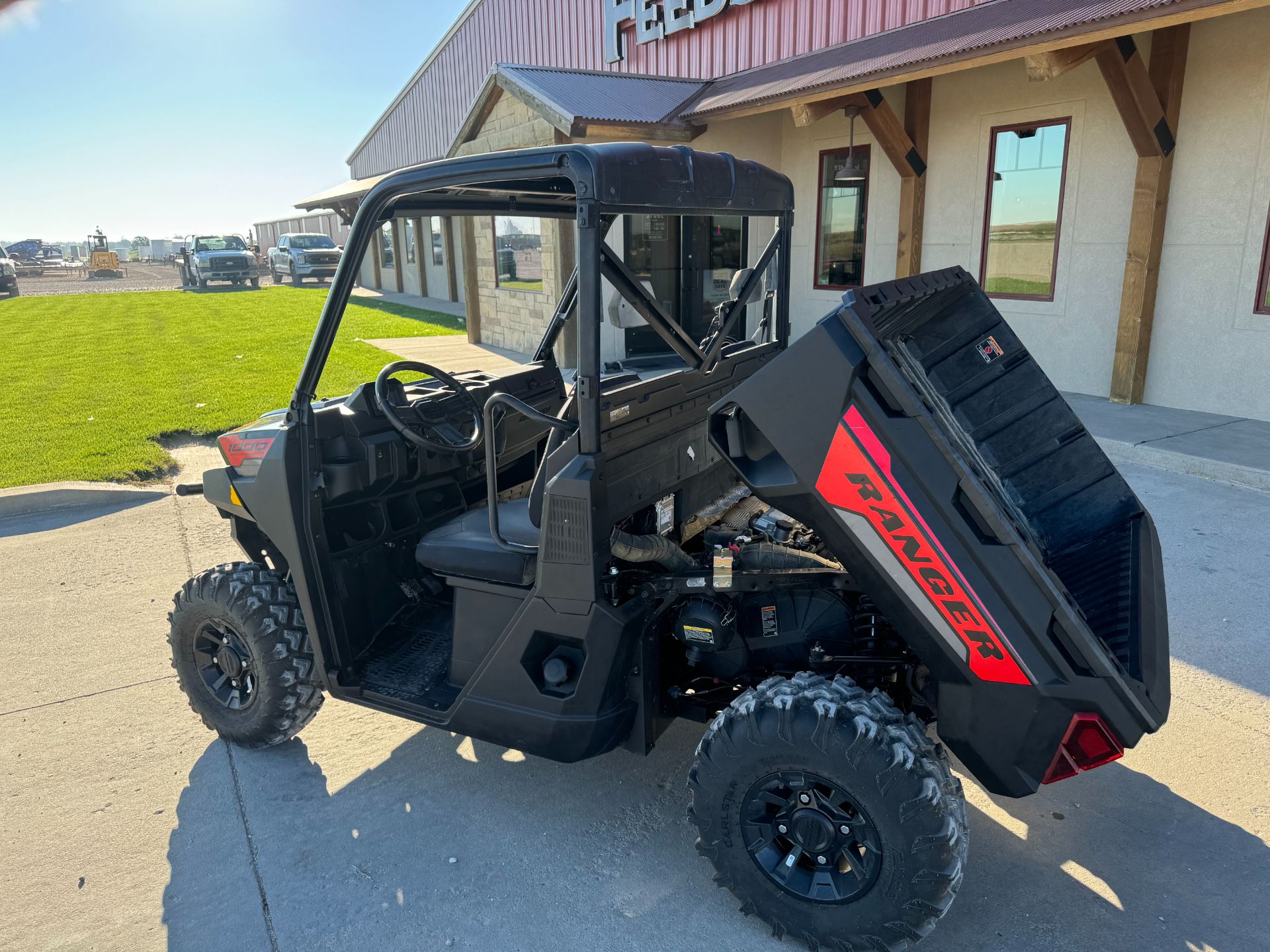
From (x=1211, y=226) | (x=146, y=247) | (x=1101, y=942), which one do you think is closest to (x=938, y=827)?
(x=1101, y=942)

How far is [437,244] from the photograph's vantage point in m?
24.9

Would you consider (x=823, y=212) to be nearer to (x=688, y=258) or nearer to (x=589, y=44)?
(x=688, y=258)

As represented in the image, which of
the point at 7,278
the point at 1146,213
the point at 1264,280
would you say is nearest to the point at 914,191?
the point at 1146,213

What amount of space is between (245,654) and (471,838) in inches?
45.6

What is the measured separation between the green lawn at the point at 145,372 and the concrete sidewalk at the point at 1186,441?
24.5 ft

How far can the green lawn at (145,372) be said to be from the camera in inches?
304

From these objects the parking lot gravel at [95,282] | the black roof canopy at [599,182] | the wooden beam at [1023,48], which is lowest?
the parking lot gravel at [95,282]

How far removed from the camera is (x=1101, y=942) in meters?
2.43

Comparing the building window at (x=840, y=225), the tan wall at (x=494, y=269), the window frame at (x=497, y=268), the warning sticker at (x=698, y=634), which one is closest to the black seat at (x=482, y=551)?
the warning sticker at (x=698, y=634)

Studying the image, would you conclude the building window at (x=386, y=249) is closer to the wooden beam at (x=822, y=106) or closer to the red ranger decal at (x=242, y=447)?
the wooden beam at (x=822, y=106)

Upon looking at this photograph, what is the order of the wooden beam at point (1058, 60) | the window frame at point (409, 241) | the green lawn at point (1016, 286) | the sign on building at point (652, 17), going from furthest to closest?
the window frame at point (409, 241)
the sign on building at point (652, 17)
the green lawn at point (1016, 286)
the wooden beam at point (1058, 60)

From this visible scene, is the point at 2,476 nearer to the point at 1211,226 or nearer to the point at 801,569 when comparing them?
the point at 801,569

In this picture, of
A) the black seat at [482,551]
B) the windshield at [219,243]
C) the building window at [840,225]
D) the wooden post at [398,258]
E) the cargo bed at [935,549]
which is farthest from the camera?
the windshield at [219,243]

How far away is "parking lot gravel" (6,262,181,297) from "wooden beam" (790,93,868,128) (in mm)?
28029
